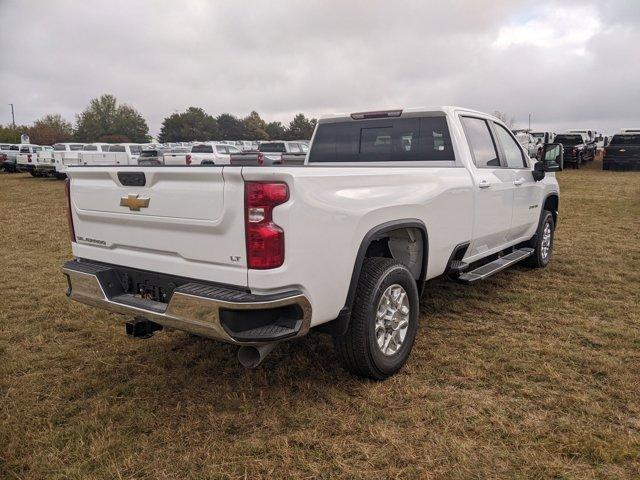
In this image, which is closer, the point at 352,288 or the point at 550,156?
the point at 352,288

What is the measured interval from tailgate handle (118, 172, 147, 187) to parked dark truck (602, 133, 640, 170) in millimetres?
26968

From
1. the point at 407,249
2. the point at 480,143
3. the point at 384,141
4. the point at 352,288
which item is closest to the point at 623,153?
the point at 480,143

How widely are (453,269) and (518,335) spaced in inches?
29.9

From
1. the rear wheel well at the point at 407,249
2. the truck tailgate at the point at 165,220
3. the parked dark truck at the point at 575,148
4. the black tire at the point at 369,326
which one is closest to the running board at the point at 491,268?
the rear wheel well at the point at 407,249

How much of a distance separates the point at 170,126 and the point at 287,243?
101404 millimetres

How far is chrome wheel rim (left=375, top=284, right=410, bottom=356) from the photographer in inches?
135

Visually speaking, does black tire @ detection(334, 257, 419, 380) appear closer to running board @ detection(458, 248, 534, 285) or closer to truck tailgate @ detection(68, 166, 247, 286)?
truck tailgate @ detection(68, 166, 247, 286)

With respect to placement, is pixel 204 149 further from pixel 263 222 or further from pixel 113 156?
pixel 263 222

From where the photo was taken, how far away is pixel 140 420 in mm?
3064

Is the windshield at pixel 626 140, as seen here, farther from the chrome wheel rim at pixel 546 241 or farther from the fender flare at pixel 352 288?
the fender flare at pixel 352 288

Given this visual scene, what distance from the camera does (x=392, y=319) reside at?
3.51 m

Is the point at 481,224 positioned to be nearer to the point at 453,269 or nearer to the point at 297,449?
the point at 453,269

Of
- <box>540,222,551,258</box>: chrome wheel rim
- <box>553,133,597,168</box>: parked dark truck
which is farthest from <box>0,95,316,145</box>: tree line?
<box>540,222,551,258</box>: chrome wheel rim

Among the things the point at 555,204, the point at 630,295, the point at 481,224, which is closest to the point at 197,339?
the point at 481,224
